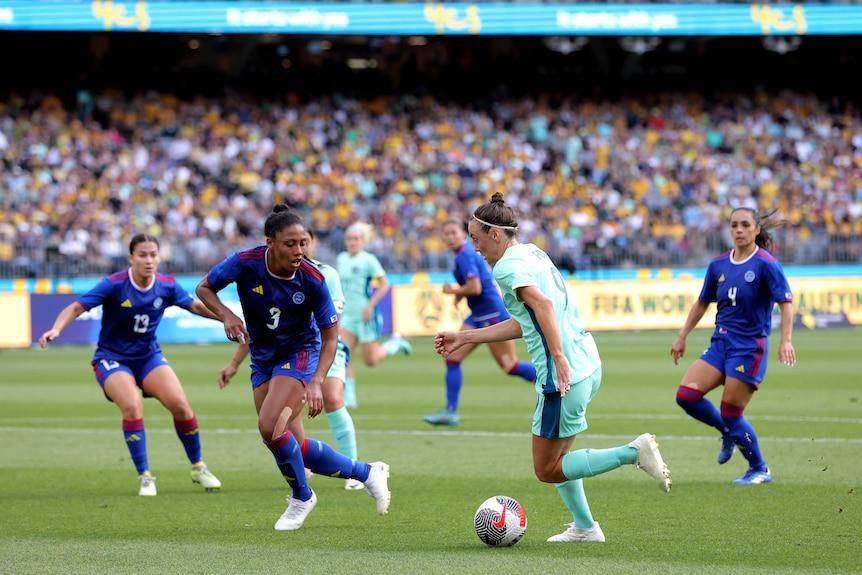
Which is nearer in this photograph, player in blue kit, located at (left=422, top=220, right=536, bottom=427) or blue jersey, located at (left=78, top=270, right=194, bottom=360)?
blue jersey, located at (left=78, top=270, right=194, bottom=360)

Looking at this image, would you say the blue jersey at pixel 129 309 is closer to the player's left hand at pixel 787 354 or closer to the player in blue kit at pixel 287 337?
the player in blue kit at pixel 287 337

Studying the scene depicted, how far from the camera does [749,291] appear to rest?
8531mm

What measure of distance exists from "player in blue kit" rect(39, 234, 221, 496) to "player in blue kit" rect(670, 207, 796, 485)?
12.3 ft

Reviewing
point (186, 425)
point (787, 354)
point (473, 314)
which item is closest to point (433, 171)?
point (473, 314)

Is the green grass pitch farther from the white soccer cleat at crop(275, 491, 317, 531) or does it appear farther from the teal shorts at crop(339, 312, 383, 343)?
the teal shorts at crop(339, 312, 383, 343)

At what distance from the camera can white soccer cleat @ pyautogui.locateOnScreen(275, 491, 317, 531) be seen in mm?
7016

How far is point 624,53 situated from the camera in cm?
3700

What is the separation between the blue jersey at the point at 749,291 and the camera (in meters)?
8.43

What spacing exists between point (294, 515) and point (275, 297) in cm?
137

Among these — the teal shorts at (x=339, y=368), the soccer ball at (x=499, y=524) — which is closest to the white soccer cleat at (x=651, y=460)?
the soccer ball at (x=499, y=524)

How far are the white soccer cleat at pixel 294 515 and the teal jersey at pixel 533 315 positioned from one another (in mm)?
1852

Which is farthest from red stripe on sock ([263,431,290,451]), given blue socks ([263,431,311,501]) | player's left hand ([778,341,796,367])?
player's left hand ([778,341,796,367])

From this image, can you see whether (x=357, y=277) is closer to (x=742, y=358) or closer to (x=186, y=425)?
(x=186, y=425)

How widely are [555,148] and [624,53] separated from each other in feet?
16.0
